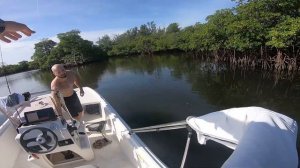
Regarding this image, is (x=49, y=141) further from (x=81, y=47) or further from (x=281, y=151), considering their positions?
(x=81, y=47)

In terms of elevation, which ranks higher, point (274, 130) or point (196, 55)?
point (274, 130)

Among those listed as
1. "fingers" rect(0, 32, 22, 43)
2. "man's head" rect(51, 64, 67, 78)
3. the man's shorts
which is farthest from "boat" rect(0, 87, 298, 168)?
"fingers" rect(0, 32, 22, 43)

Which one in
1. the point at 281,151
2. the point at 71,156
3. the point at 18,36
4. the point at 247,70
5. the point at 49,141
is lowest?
the point at 247,70

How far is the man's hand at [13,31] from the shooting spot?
247 cm

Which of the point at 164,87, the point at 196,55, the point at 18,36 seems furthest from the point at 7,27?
the point at 196,55

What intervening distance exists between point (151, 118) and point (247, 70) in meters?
12.7

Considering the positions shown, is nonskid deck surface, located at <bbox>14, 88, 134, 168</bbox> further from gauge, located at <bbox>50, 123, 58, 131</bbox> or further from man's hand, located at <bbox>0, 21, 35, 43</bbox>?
man's hand, located at <bbox>0, 21, 35, 43</bbox>

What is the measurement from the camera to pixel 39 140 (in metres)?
4.00

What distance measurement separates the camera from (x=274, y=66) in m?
19.0

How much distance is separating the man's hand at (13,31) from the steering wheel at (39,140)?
5.71 ft

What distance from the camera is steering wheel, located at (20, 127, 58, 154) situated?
396cm

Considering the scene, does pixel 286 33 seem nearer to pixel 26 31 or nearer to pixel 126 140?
pixel 126 140

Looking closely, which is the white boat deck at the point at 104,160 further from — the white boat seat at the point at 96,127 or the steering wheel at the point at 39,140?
the steering wheel at the point at 39,140

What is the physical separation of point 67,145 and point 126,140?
1033mm
